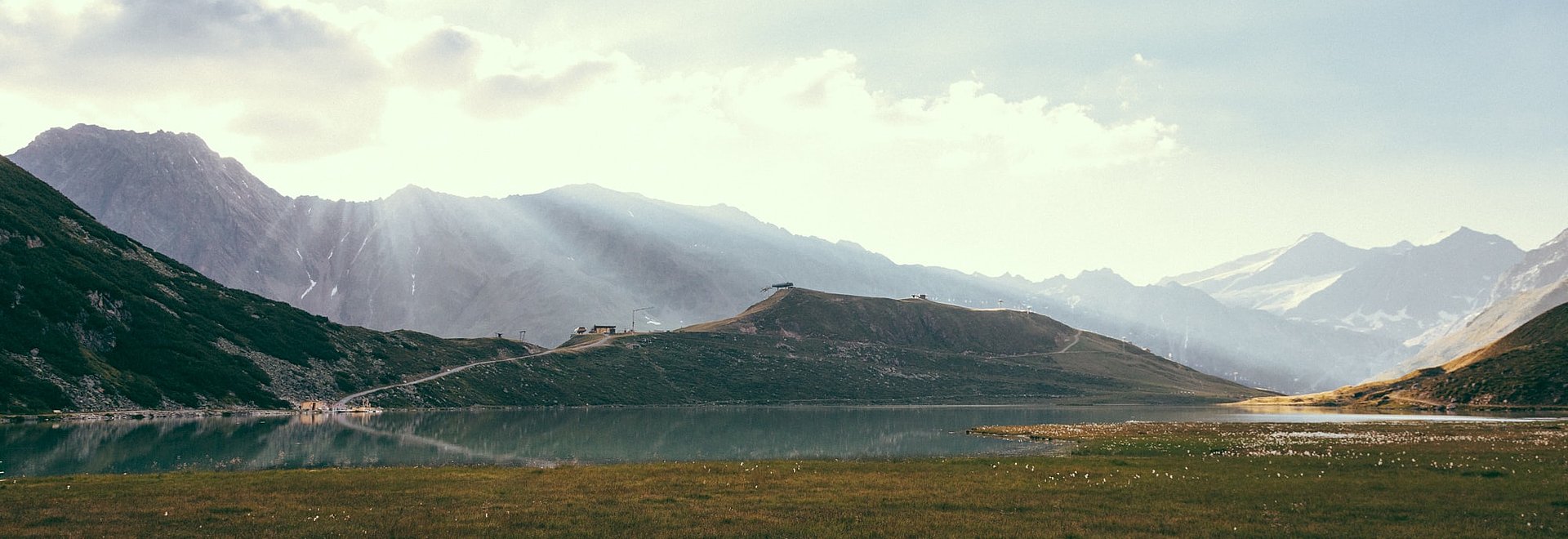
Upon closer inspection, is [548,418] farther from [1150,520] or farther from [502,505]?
[1150,520]

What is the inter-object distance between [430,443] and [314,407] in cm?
8585

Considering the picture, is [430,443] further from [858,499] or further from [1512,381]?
[1512,381]

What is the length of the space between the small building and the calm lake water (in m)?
18.0

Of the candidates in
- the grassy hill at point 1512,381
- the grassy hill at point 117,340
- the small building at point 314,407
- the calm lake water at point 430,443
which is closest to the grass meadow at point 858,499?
the calm lake water at point 430,443

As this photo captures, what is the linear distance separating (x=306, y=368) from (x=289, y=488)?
518ft

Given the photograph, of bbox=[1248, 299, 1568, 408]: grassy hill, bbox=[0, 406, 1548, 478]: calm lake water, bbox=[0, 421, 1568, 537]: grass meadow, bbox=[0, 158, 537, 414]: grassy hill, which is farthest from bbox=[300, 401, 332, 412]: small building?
bbox=[1248, 299, 1568, 408]: grassy hill

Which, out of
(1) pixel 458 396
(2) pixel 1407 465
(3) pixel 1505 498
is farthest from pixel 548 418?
(3) pixel 1505 498

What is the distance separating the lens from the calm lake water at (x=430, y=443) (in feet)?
214

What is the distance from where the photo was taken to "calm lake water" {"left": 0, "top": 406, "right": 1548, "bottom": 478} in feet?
214

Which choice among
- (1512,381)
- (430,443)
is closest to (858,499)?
(430,443)

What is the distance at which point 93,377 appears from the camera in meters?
138

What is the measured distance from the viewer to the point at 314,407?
160m

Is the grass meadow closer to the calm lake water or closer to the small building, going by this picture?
the calm lake water

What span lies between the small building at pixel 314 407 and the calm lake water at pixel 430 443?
17987 mm
